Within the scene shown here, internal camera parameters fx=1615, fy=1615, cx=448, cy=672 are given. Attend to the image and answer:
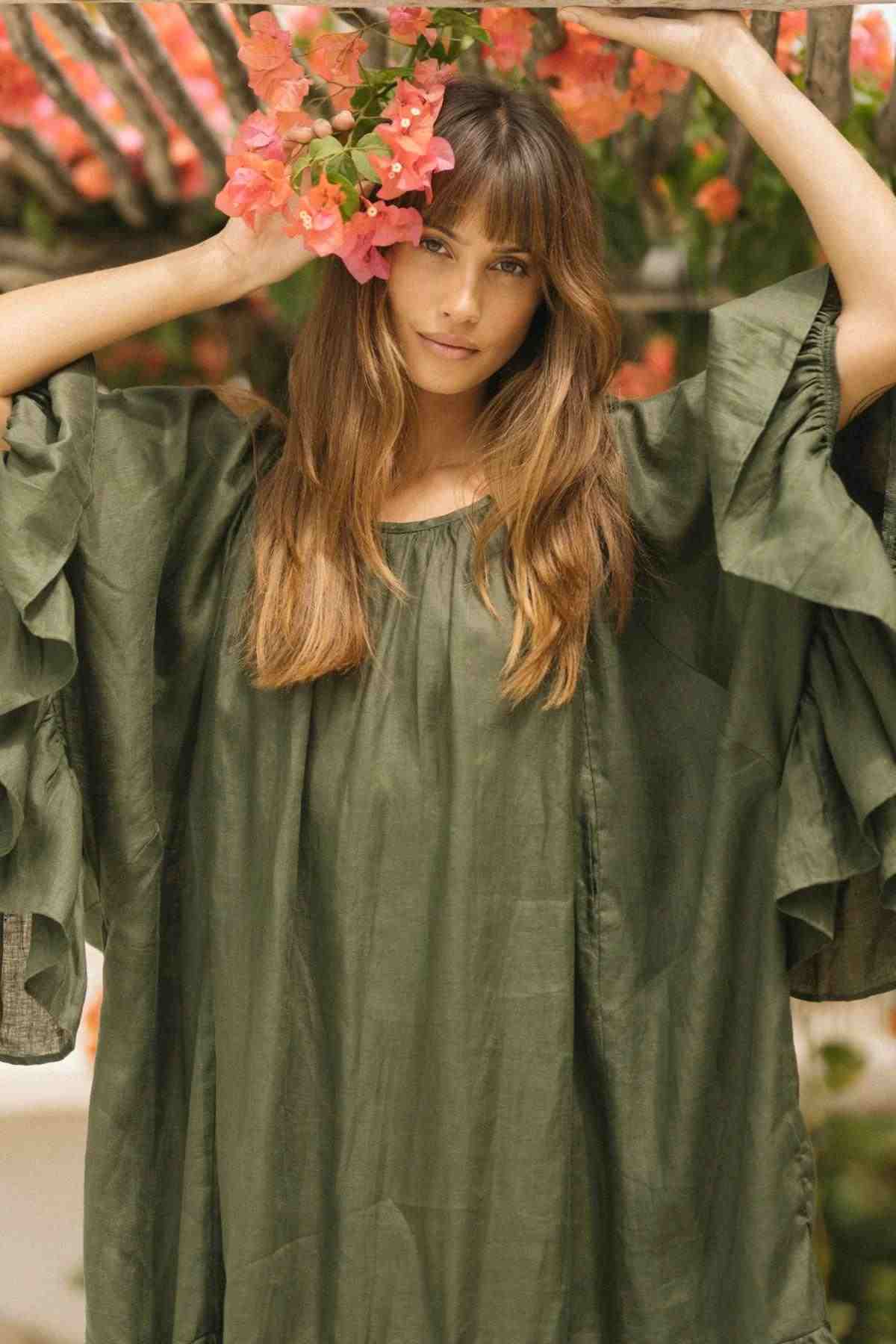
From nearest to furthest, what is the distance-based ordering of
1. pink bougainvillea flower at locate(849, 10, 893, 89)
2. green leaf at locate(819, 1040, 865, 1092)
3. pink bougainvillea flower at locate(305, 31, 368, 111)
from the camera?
1. pink bougainvillea flower at locate(305, 31, 368, 111)
2. pink bougainvillea flower at locate(849, 10, 893, 89)
3. green leaf at locate(819, 1040, 865, 1092)

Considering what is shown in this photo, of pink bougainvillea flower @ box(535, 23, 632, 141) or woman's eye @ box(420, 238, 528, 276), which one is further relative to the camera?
pink bougainvillea flower @ box(535, 23, 632, 141)

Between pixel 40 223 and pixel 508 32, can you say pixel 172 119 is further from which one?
pixel 508 32

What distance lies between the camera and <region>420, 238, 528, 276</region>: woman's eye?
133cm

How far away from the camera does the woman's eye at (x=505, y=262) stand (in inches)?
52.2

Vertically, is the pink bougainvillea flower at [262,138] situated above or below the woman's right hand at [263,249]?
above

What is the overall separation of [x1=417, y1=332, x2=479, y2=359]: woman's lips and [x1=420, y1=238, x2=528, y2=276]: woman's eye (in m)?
0.07

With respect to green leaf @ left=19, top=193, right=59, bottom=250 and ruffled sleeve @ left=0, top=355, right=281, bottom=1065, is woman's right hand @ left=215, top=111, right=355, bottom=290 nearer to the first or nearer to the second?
ruffled sleeve @ left=0, top=355, right=281, bottom=1065

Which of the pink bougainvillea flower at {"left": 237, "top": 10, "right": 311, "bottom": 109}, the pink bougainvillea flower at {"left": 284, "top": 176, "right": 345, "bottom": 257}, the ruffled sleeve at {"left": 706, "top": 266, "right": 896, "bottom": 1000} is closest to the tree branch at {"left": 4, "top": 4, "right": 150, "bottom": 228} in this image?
the pink bougainvillea flower at {"left": 237, "top": 10, "right": 311, "bottom": 109}

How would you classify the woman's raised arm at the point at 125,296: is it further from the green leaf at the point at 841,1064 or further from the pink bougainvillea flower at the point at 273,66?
the green leaf at the point at 841,1064

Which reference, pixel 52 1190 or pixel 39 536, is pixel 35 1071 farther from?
pixel 39 536

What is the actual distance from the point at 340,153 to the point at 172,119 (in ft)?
1.55

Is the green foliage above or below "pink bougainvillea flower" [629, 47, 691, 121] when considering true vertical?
below

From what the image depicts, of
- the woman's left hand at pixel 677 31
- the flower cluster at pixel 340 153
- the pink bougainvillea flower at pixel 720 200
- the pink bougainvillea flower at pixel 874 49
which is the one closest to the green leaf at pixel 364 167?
the flower cluster at pixel 340 153

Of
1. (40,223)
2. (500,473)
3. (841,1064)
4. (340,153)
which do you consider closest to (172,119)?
(40,223)
